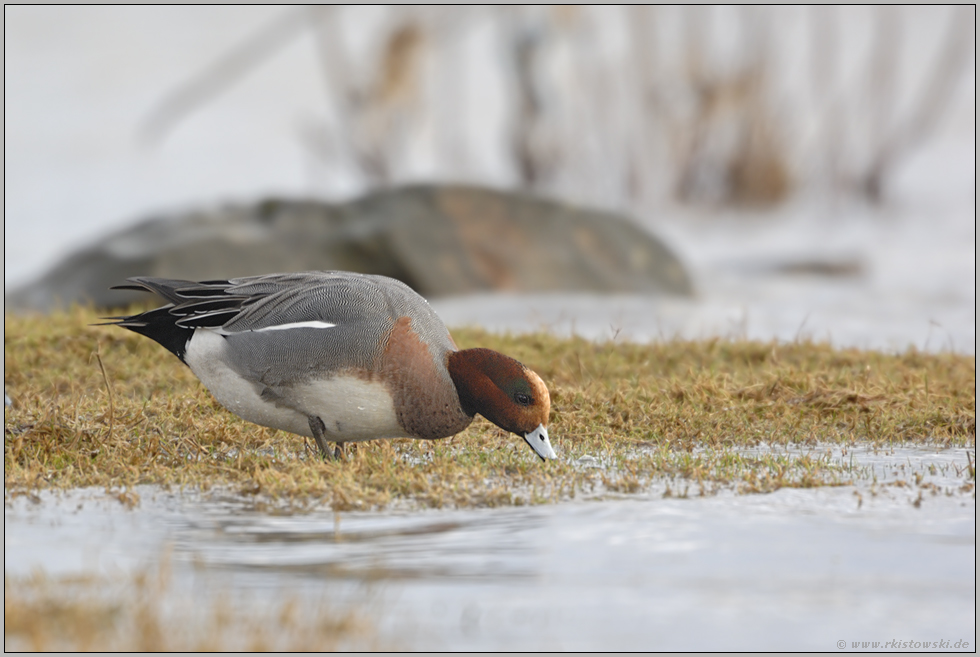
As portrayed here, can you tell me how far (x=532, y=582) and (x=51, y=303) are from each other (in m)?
8.51

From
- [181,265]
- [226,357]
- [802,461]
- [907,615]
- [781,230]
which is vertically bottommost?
[907,615]

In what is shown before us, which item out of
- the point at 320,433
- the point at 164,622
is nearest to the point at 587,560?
the point at 164,622

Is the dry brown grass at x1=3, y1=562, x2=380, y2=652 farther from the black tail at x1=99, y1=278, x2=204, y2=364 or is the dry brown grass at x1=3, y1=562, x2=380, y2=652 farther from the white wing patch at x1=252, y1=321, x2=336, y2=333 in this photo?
the black tail at x1=99, y1=278, x2=204, y2=364

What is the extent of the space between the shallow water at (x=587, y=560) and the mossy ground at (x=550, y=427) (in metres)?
0.21

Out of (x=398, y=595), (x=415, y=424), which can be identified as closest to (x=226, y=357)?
(x=415, y=424)

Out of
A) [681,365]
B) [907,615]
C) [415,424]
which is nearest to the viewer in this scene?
[907,615]

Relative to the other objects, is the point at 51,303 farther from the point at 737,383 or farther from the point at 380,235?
the point at 737,383

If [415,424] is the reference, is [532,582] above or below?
below

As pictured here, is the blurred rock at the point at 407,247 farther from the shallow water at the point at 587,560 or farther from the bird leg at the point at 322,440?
the shallow water at the point at 587,560

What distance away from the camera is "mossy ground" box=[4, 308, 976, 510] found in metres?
4.62

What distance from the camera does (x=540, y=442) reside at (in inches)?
192

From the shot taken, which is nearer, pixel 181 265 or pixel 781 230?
pixel 181 265

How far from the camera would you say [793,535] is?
4.01 meters

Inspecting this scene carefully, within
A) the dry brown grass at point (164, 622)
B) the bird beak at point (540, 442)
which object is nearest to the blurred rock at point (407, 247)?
the bird beak at point (540, 442)
